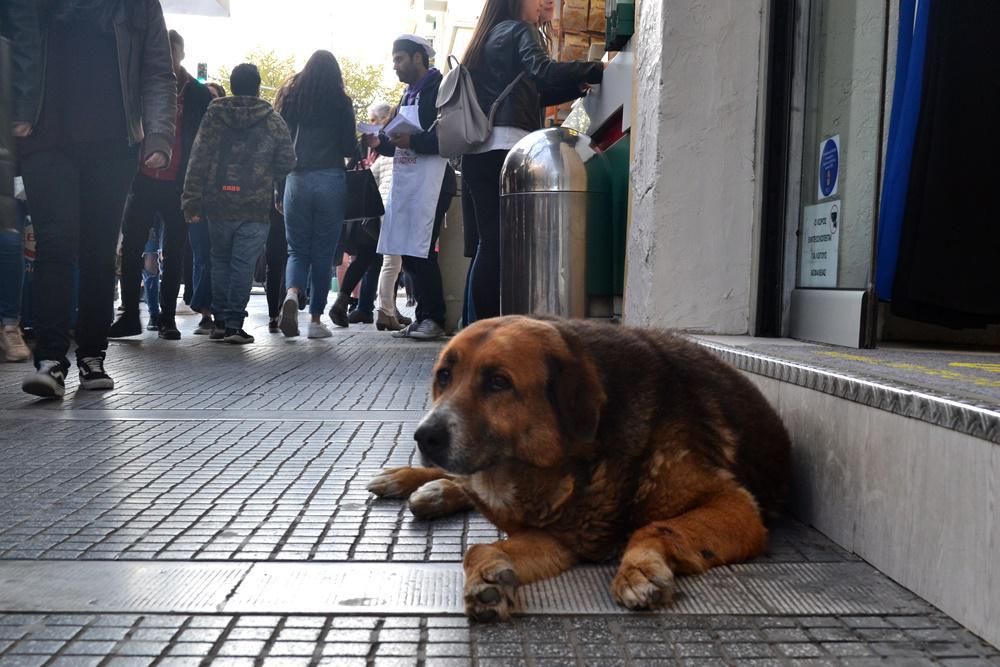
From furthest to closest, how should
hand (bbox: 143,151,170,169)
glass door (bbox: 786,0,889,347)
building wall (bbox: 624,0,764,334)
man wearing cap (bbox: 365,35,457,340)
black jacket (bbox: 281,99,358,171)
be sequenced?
black jacket (bbox: 281,99,358,171) → man wearing cap (bbox: 365,35,457,340) → hand (bbox: 143,151,170,169) → building wall (bbox: 624,0,764,334) → glass door (bbox: 786,0,889,347)

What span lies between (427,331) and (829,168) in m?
5.42

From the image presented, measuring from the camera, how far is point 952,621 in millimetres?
2133

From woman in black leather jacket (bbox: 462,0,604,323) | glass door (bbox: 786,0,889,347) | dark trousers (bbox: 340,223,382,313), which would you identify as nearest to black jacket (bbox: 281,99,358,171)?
dark trousers (bbox: 340,223,382,313)

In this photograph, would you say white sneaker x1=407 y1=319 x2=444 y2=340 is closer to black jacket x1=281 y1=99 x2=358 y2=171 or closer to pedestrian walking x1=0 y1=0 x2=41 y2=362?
black jacket x1=281 y1=99 x2=358 y2=171

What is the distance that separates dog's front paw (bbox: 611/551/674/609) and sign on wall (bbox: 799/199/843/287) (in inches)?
115

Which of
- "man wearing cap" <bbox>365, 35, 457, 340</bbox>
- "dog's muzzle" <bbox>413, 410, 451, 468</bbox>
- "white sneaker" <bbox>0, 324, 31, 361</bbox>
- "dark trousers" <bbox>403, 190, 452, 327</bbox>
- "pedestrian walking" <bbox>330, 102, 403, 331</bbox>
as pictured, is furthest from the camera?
"pedestrian walking" <bbox>330, 102, 403, 331</bbox>

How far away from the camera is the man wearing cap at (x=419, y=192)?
9.01 m

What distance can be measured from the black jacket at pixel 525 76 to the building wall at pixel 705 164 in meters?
1.77

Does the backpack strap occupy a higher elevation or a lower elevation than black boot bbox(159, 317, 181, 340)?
higher

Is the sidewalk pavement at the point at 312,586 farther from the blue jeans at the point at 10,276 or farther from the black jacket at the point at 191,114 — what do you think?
the black jacket at the point at 191,114

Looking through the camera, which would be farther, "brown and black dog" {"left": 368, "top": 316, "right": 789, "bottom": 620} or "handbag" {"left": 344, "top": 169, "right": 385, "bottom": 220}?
"handbag" {"left": 344, "top": 169, "right": 385, "bottom": 220}

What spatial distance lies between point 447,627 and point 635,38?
477cm

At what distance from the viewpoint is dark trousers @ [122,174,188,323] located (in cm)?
870

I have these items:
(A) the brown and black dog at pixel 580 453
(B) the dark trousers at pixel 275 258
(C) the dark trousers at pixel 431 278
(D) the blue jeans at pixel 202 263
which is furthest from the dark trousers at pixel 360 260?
(A) the brown and black dog at pixel 580 453
